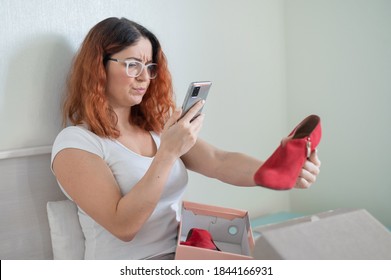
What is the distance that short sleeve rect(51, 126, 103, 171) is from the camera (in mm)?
1387

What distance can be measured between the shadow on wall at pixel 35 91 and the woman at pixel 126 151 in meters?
0.06

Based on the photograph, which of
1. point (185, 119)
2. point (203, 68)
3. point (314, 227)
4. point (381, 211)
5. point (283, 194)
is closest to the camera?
point (314, 227)

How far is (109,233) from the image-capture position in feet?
4.73

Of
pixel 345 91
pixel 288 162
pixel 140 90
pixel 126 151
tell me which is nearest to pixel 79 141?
pixel 126 151

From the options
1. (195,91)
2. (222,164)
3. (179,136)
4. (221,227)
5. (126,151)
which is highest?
(195,91)

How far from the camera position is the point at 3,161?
1.45 m

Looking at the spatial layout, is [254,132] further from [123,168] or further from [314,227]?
[314,227]

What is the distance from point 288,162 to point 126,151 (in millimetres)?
522

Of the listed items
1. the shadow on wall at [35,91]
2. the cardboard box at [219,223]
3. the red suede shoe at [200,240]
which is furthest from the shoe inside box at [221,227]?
the shadow on wall at [35,91]

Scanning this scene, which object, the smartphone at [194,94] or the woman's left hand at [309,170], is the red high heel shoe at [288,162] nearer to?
the woman's left hand at [309,170]

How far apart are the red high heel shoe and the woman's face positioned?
50cm

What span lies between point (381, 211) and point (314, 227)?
138 cm

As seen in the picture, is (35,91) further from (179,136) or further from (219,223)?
(219,223)
